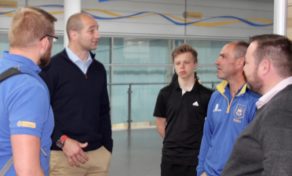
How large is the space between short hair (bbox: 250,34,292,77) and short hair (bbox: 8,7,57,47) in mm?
1019

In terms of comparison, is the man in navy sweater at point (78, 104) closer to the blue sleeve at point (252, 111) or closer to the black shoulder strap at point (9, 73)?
the blue sleeve at point (252, 111)

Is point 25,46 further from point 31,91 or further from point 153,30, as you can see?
point 153,30

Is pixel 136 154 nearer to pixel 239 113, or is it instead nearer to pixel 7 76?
pixel 239 113

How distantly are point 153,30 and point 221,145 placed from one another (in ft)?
32.6

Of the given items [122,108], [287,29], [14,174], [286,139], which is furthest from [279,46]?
[122,108]

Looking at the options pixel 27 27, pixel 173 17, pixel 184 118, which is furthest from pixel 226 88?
pixel 173 17

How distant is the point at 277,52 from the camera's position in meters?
2.02

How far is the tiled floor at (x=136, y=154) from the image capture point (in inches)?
268

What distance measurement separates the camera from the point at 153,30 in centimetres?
1272

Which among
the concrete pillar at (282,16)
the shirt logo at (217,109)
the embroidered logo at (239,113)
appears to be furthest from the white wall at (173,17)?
the embroidered logo at (239,113)

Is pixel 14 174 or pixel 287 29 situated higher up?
pixel 287 29

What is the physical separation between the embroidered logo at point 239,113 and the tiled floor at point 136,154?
12.5ft

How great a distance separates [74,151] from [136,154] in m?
5.12

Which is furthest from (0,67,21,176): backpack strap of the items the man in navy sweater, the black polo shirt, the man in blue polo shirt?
the black polo shirt
